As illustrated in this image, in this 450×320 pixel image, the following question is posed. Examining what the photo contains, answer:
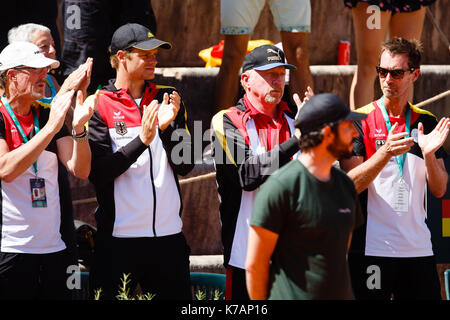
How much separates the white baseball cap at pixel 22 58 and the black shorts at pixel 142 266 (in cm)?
108

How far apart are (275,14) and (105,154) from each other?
94.4 inches

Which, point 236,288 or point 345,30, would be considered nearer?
point 236,288

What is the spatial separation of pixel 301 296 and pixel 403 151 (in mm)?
1366

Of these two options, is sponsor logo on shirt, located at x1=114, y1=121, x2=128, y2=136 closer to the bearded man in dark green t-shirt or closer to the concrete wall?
the bearded man in dark green t-shirt

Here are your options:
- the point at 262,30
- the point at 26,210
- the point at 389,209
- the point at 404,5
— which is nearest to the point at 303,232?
the point at 389,209

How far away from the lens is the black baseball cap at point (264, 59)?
4789 millimetres

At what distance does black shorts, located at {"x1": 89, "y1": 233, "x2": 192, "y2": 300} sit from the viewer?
4.79 m

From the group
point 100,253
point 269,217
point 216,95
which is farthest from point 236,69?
point 269,217

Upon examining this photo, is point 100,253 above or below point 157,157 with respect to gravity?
below

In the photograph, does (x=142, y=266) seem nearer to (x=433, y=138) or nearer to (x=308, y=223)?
(x=308, y=223)

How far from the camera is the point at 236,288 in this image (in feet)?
15.4

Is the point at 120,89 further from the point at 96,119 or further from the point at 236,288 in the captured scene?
the point at 236,288

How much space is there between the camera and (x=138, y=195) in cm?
482

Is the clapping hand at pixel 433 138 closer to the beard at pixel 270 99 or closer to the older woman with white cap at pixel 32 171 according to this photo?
the beard at pixel 270 99
